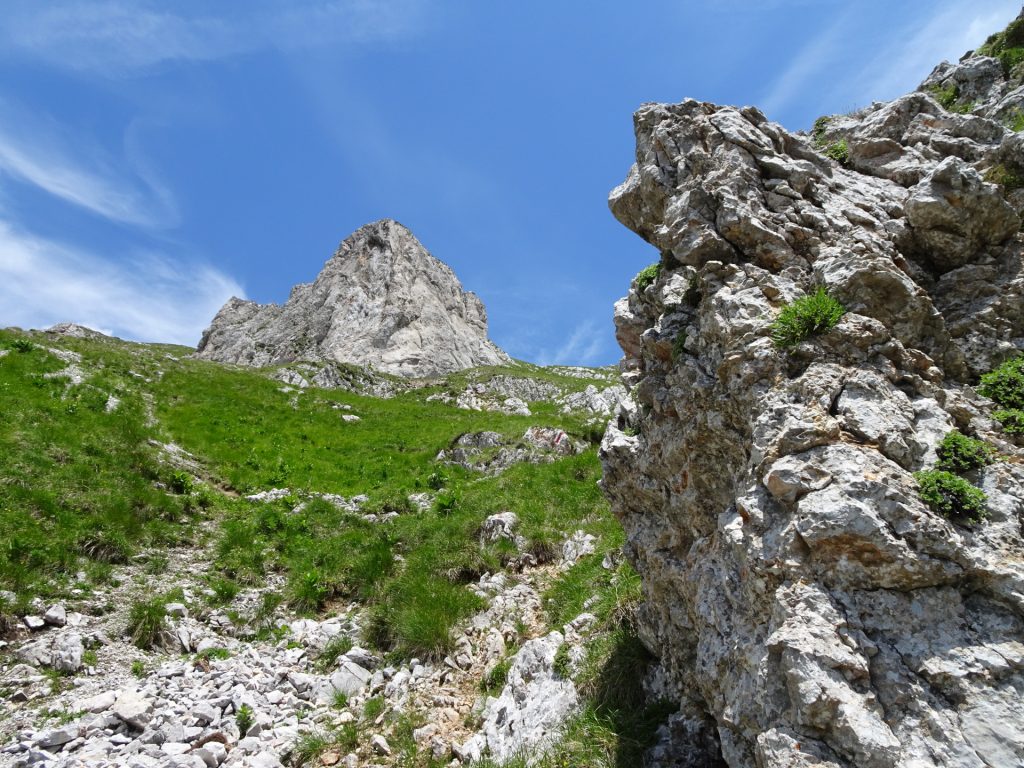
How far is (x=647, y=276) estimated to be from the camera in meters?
10.0

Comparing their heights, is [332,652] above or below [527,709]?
below

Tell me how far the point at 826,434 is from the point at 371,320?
104 metres

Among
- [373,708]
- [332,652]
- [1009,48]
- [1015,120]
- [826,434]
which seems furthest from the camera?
[332,652]

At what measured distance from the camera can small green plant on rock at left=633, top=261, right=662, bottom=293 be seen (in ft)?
32.2

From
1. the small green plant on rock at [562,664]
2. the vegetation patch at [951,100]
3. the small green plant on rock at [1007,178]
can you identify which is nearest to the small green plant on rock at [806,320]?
the small green plant on rock at [1007,178]

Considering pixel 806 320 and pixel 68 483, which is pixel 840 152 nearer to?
pixel 806 320

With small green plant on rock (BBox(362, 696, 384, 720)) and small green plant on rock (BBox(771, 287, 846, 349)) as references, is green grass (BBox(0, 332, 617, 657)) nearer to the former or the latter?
small green plant on rock (BBox(362, 696, 384, 720))

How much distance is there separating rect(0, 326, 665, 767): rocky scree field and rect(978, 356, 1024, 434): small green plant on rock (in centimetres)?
584

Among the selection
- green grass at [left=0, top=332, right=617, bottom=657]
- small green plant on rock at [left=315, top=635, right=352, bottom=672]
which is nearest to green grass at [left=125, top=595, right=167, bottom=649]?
green grass at [left=0, top=332, right=617, bottom=657]

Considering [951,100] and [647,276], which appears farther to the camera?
[951,100]

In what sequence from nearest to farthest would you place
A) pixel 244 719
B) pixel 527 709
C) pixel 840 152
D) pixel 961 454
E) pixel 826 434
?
pixel 961 454 → pixel 826 434 → pixel 527 709 → pixel 244 719 → pixel 840 152

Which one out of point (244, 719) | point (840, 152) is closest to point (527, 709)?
point (244, 719)

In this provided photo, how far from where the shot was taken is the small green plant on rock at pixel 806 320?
648 cm

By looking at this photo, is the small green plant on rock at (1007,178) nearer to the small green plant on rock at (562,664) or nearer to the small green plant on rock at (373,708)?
the small green plant on rock at (562,664)
